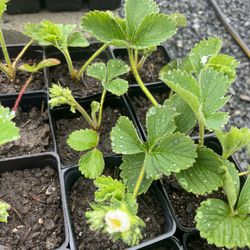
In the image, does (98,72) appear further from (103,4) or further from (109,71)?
(103,4)

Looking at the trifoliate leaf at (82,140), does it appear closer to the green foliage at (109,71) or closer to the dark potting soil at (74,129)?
the dark potting soil at (74,129)

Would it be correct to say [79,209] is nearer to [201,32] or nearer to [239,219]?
[239,219]

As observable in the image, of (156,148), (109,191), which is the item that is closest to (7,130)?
(109,191)

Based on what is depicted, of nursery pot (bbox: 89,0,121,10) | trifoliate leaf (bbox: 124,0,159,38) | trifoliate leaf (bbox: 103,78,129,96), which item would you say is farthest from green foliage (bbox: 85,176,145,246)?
nursery pot (bbox: 89,0,121,10)

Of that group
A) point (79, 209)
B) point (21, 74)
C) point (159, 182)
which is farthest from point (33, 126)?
point (159, 182)

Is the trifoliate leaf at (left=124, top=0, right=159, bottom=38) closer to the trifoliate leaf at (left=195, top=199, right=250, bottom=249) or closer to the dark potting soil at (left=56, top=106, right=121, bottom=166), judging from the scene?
the dark potting soil at (left=56, top=106, right=121, bottom=166)
